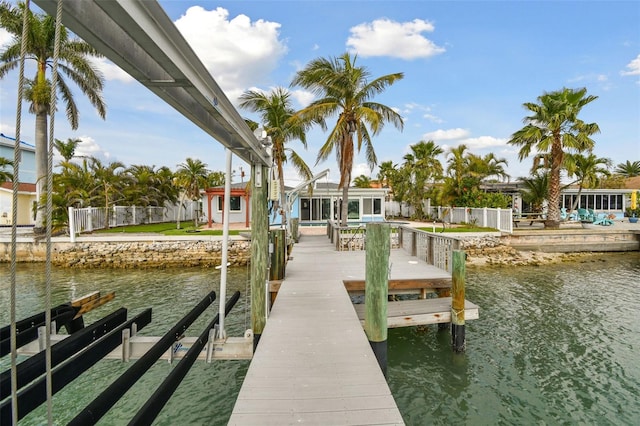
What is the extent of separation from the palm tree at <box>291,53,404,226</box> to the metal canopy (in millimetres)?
12591

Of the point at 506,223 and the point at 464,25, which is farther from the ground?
the point at 464,25

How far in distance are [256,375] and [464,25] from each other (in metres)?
15.8

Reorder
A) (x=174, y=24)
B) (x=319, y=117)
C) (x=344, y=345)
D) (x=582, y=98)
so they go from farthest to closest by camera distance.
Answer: (x=582, y=98), (x=319, y=117), (x=344, y=345), (x=174, y=24)

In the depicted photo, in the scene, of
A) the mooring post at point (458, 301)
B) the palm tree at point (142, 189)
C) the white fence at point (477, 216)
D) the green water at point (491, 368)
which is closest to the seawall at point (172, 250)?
the white fence at point (477, 216)

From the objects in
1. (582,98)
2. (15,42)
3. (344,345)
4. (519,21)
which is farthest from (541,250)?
(15,42)

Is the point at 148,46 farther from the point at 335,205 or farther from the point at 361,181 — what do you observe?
the point at 361,181

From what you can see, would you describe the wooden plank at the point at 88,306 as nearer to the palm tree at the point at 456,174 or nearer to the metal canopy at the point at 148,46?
the metal canopy at the point at 148,46

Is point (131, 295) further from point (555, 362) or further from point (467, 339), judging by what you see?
point (555, 362)

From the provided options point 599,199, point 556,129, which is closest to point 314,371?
point 556,129

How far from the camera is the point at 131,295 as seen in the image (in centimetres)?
1025

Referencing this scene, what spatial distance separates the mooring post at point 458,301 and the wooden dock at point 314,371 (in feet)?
6.53

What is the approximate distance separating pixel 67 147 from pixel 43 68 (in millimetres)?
9332

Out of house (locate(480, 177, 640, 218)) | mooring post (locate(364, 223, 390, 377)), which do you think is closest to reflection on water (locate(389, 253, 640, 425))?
mooring post (locate(364, 223, 390, 377))

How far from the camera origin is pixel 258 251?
4.98m
